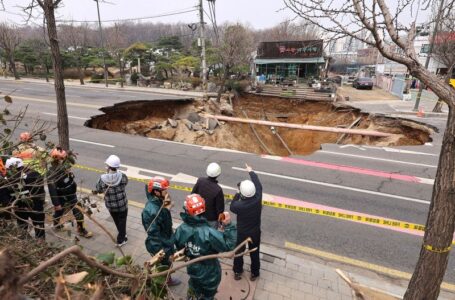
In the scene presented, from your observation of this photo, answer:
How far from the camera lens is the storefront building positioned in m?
33.7

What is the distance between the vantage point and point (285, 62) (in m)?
34.7

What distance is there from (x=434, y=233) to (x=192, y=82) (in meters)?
30.6

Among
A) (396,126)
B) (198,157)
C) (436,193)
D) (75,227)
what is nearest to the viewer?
(436,193)

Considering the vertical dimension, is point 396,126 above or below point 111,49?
below

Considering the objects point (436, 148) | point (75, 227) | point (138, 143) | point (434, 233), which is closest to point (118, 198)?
point (75, 227)

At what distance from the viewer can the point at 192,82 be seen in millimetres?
32188

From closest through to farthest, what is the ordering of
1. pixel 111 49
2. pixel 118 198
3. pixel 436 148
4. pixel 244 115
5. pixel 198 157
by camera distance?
pixel 118 198 < pixel 198 157 < pixel 436 148 < pixel 244 115 < pixel 111 49

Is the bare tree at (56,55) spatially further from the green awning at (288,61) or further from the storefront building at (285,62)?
the green awning at (288,61)

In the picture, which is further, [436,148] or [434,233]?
[436,148]

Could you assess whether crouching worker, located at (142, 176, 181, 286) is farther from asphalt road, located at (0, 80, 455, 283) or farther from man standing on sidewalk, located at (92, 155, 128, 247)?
asphalt road, located at (0, 80, 455, 283)

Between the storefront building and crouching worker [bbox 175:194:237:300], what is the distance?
102ft

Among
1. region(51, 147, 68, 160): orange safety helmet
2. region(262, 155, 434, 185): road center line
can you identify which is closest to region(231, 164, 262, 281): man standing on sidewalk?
region(51, 147, 68, 160): orange safety helmet

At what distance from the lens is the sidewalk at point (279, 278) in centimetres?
479

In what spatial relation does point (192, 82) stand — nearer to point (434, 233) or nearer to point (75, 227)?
point (75, 227)
